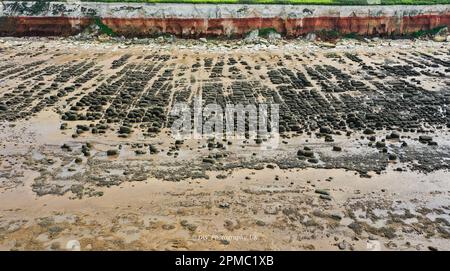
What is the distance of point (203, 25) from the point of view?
145 feet

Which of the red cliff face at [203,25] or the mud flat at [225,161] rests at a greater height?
the red cliff face at [203,25]

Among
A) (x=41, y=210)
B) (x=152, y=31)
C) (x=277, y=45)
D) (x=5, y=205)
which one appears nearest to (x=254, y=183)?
(x=41, y=210)

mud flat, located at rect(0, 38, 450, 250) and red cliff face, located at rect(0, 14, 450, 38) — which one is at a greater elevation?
red cliff face, located at rect(0, 14, 450, 38)

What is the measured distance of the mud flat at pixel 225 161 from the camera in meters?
15.6

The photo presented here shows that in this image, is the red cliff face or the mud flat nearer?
the mud flat

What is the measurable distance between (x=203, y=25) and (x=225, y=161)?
87.7 ft

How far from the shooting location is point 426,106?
87.1 ft

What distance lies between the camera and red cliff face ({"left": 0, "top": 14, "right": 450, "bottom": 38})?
4428 cm

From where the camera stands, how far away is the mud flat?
15.6 metres

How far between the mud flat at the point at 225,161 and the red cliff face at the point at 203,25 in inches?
381

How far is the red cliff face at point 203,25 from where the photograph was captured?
44.3 meters

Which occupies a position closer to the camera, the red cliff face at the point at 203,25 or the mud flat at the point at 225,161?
the mud flat at the point at 225,161

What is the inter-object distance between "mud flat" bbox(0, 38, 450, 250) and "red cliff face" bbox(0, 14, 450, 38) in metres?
9.68

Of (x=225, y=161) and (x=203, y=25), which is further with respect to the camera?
(x=203, y=25)
